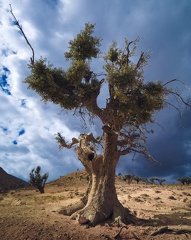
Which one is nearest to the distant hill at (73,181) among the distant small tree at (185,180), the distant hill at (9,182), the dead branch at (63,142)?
the distant hill at (9,182)

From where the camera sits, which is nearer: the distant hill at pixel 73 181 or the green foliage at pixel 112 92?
the green foliage at pixel 112 92

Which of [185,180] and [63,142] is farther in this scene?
[185,180]

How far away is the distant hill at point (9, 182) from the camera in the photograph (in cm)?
5692

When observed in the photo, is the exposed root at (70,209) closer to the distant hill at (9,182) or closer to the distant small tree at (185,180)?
the distant small tree at (185,180)

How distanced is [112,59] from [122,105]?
3.37m

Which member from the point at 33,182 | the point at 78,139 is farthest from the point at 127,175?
the point at 78,139

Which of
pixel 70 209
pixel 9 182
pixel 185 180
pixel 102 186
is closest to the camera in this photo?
pixel 102 186

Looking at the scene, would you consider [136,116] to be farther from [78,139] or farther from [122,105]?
[78,139]

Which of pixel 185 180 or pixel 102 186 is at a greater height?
pixel 185 180

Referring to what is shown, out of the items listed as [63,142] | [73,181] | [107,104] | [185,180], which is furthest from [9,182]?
[107,104]

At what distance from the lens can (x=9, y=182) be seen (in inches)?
2373

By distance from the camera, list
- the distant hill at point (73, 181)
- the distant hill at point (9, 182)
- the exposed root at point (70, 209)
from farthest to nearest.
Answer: the distant hill at point (9, 182)
the distant hill at point (73, 181)
the exposed root at point (70, 209)

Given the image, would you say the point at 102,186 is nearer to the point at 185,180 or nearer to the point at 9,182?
the point at 185,180

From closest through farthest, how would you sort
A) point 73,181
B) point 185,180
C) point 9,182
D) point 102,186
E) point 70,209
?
point 102,186 < point 70,209 < point 73,181 < point 185,180 < point 9,182
